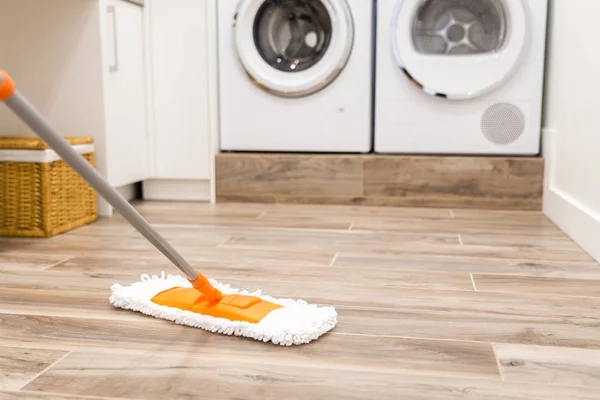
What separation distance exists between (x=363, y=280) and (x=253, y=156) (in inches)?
42.7

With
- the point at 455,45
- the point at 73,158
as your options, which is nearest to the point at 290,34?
the point at 455,45

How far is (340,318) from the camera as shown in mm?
1097

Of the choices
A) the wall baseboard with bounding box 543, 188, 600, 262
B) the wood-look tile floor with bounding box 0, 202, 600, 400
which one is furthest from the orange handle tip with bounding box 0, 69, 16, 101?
the wall baseboard with bounding box 543, 188, 600, 262

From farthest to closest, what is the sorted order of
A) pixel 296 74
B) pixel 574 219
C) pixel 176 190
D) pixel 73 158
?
pixel 176 190 < pixel 296 74 < pixel 574 219 < pixel 73 158

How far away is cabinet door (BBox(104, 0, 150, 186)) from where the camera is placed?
2.06 metres

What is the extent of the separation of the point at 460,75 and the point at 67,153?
1.63 meters

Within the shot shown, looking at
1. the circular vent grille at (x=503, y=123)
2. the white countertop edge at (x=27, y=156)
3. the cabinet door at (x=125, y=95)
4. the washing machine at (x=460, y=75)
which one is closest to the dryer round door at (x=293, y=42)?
the washing machine at (x=460, y=75)

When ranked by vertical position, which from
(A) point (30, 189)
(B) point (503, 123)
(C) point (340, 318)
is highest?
(B) point (503, 123)

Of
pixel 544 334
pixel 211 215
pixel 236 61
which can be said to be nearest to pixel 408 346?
pixel 544 334

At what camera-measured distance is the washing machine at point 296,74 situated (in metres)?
2.23

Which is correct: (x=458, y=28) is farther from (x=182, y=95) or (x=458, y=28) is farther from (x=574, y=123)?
(x=182, y=95)

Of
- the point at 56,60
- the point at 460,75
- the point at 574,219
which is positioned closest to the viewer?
the point at 574,219

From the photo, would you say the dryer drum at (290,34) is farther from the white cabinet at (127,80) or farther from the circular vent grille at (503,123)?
the circular vent grille at (503,123)

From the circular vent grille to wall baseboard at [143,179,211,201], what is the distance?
1.00 meters
